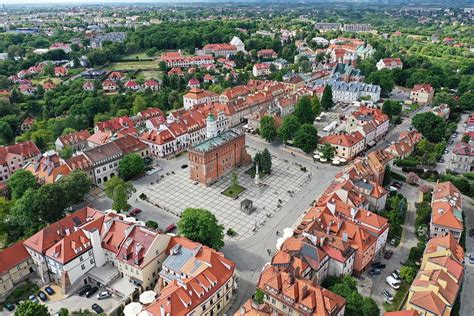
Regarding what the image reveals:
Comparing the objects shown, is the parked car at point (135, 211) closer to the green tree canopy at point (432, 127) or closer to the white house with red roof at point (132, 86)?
the green tree canopy at point (432, 127)

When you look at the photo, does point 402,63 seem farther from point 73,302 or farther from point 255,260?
point 73,302

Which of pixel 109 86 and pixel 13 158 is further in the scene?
pixel 109 86

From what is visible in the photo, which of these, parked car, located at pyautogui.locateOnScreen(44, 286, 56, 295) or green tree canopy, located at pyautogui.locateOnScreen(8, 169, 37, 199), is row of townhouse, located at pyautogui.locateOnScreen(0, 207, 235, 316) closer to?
parked car, located at pyautogui.locateOnScreen(44, 286, 56, 295)

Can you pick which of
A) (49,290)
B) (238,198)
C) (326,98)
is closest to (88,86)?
(326,98)

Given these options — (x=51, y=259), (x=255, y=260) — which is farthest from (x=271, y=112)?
(x=51, y=259)

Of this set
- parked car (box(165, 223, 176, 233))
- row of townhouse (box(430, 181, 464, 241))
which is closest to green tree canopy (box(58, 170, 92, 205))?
parked car (box(165, 223, 176, 233))

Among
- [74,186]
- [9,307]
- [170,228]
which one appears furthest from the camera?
[74,186]

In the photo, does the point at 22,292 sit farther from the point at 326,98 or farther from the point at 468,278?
the point at 326,98

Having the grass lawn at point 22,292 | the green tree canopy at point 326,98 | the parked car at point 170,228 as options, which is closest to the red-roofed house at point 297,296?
the parked car at point 170,228
